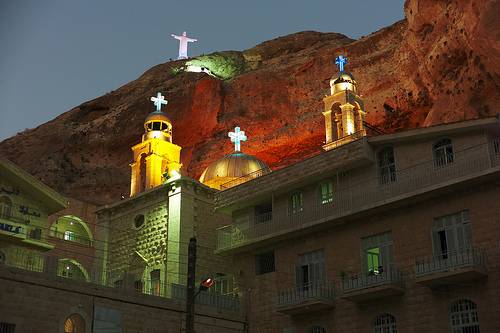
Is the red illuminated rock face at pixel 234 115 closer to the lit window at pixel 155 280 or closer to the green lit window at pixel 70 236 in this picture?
the green lit window at pixel 70 236

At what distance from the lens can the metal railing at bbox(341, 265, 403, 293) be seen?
25.8m

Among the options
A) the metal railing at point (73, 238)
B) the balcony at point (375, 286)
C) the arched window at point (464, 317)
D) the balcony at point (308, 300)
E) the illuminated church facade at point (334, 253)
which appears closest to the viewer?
the arched window at point (464, 317)

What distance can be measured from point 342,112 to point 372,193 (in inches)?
592

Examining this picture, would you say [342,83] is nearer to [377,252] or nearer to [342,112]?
[342,112]

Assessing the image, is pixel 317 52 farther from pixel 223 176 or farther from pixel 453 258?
pixel 453 258

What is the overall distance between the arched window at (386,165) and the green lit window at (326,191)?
8.15 ft

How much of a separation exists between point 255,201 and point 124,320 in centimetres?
888

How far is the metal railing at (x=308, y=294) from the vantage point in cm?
2802

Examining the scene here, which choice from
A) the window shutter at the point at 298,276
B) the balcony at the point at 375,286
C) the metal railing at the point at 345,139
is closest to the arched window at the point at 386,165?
the balcony at the point at 375,286

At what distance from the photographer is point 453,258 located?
949 inches

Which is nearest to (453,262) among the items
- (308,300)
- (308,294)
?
(308,300)

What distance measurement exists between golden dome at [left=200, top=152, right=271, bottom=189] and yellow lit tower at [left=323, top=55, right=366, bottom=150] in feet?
14.2

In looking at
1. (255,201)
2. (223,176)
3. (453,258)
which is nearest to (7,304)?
(255,201)

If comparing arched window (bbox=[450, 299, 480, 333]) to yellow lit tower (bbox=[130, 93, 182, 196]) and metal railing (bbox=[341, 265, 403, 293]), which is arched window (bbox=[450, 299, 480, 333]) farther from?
yellow lit tower (bbox=[130, 93, 182, 196])
